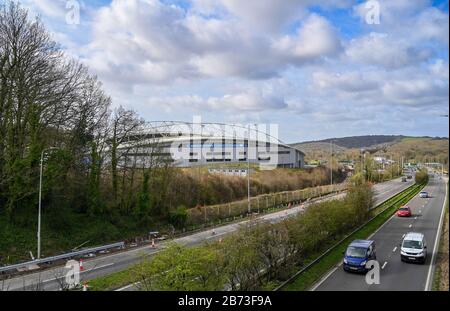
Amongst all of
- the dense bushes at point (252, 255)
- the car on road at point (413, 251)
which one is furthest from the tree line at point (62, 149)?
the car on road at point (413, 251)

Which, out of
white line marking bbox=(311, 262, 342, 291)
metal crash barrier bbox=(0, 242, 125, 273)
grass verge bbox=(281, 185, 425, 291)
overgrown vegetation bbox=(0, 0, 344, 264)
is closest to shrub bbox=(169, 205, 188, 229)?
overgrown vegetation bbox=(0, 0, 344, 264)

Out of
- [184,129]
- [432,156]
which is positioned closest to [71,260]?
[184,129]

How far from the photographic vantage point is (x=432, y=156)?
178m

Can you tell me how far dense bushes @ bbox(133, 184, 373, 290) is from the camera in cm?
1162

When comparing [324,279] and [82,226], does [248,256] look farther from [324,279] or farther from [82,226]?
[82,226]

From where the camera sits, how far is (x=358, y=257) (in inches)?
821

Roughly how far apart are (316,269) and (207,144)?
56.7 m

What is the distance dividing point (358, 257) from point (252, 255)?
27.8 feet

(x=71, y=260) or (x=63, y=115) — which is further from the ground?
(x=63, y=115)

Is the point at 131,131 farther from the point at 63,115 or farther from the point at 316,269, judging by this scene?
the point at 316,269

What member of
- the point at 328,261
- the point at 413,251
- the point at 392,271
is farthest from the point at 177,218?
the point at 413,251

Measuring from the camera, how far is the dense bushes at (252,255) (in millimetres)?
11617

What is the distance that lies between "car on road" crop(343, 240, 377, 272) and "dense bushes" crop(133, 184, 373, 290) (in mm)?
2141

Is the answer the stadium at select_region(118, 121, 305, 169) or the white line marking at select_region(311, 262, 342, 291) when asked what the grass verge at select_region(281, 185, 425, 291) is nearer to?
the white line marking at select_region(311, 262, 342, 291)
